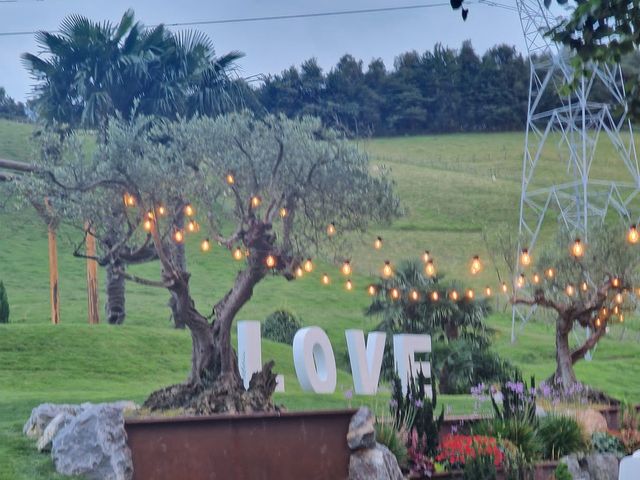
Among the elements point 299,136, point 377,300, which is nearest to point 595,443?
point 299,136

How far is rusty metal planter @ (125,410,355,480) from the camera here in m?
18.1

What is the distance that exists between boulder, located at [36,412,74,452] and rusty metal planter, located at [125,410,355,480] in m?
1.50

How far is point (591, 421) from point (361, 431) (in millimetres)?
8202

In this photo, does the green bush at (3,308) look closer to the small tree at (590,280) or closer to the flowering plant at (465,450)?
the small tree at (590,280)

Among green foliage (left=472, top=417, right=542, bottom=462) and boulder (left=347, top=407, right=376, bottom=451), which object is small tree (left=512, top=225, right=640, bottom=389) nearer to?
green foliage (left=472, top=417, right=542, bottom=462)

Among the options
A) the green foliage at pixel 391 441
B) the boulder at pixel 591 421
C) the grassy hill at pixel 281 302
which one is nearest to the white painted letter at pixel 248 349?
the grassy hill at pixel 281 302

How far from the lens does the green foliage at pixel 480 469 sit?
1984 centimetres

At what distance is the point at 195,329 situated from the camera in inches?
1004

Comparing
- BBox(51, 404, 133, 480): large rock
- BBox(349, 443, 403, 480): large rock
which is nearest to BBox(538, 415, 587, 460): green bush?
BBox(349, 443, 403, 480): large rock

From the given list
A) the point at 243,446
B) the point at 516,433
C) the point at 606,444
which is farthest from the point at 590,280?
the point at 243,446

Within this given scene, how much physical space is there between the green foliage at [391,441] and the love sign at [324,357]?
399 inches

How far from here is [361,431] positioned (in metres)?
19.6

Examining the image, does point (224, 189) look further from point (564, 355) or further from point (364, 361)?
point (564, 355)

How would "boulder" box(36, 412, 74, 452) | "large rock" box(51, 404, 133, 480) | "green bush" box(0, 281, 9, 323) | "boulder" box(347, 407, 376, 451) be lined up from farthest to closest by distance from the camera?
"green bush" box(0, 281, 9, 323) → "boulder" box(347, 407, 376, 451) → "boulder" box(36, 412, 74, 452) → "large rock" box(51, 404, 133, 480)
